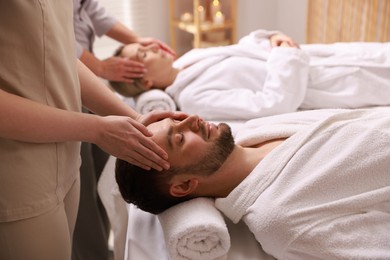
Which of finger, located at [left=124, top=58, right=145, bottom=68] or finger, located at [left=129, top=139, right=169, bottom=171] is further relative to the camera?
finger, located at [left=124, top=58, right=145, bottom=68]

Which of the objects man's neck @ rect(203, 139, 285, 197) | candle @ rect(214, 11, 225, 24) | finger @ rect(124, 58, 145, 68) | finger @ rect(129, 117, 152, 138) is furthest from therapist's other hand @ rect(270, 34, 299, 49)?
finger @ rect(129, 117, 152, 138)

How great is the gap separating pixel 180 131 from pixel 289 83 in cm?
78

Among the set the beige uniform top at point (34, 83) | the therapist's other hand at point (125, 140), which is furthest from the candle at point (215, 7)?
the therapist's other hand at point (125, 140)

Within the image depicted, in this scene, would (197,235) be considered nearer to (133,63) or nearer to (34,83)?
(34,83)

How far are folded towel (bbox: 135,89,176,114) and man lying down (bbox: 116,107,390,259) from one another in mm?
843

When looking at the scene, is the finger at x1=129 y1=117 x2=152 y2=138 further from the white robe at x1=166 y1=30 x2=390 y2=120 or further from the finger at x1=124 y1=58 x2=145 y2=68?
the finger at x1=124 y1=58 x2=145 y2=68

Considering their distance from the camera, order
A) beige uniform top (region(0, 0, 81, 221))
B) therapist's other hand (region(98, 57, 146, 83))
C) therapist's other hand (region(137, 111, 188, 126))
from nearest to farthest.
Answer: beige uniform top (region(0, 0, 81, 221))
therapist's other hand (region(137, 111, 188, 126))
therapist's other hand (region(98, 57, 146, 83))

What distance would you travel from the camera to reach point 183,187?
4.12 feet

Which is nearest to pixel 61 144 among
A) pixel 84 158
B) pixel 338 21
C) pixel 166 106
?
pixel 84 158

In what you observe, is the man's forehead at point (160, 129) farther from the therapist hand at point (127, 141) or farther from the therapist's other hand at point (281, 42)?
the therapist's other hand at point (281, 42)

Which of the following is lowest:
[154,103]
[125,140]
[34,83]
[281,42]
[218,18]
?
[154,103]

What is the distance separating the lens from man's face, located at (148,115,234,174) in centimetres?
125

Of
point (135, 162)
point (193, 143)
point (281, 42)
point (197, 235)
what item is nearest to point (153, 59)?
point (281, 42)

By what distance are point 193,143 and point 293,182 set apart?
28 cm
